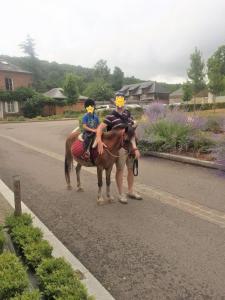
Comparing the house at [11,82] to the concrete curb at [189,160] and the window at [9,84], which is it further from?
the concrete curb at [189,160]

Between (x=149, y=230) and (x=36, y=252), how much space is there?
193 cm

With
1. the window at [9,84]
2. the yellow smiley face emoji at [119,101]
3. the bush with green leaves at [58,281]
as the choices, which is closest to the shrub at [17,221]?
the bush with green leaves at [58,281]

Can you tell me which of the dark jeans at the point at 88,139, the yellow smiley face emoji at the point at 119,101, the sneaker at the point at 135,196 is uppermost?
the yellow smiley face emoji at the point at 119,101

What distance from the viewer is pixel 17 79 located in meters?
46.7

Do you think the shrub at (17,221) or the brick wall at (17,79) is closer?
the shrub at (17,221)

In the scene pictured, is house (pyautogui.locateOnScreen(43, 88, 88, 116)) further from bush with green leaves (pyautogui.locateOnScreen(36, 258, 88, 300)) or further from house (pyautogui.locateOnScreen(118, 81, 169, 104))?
bush with green leaves (pyautogui.locateOnScreen(36, 258, 88, 300))

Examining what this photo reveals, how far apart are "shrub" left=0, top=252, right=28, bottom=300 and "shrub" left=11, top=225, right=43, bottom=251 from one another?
0.45 m

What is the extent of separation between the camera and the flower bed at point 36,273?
2887 mm

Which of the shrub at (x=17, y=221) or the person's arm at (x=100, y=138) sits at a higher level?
the person's arm at (x=100, y=138)

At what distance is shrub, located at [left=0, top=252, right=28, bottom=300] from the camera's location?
9.48ft

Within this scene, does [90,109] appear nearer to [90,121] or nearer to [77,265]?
[90,121]

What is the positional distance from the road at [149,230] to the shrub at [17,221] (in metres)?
0.55

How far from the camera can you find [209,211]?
18.4ft

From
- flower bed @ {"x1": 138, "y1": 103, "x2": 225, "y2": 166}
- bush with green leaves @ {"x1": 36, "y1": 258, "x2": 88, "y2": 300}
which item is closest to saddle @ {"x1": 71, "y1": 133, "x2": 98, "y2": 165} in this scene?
bush with green leaves @ {"x1": 36, "y1": 258, "x2": 88, "y2": 300}
